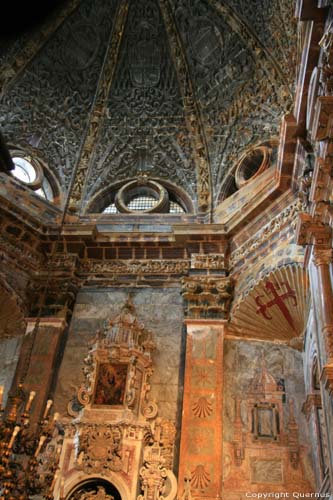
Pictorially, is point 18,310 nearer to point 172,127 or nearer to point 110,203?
point 110,203

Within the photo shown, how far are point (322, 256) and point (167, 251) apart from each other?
5.47m

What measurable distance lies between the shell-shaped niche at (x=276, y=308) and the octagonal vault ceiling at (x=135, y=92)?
3.84 metres

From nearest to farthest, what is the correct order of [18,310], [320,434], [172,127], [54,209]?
[320,434], [18,310], [54,209], [172,127]

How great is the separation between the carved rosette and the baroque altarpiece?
4 centimetres

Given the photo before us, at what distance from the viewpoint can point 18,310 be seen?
12.8m

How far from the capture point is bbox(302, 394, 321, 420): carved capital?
404 inches

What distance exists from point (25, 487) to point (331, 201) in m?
5.79

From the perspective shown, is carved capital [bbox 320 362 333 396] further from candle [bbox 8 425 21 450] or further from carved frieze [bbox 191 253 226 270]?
carved frieze [bbox 191 253 226 270]

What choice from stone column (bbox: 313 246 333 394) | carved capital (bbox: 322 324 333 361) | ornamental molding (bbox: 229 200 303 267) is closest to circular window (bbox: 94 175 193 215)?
ornamental molding (bbox: 229 200 303 267)

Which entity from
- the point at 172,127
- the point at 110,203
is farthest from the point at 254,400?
the point at 172,127

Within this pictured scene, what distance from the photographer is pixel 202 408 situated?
35.3ft

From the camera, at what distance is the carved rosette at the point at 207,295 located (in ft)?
39.8

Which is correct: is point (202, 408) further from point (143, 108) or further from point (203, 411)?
point (143, 108)

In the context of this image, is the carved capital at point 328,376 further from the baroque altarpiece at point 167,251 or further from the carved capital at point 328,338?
the carved capital at point 328,338
